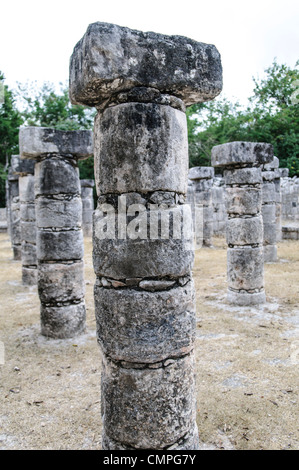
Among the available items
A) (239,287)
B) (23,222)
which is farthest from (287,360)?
(23,222)

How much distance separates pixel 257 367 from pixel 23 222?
23.9ft

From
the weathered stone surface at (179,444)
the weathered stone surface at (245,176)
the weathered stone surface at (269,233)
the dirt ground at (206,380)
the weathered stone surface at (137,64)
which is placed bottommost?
the dirt ground at (206,380)

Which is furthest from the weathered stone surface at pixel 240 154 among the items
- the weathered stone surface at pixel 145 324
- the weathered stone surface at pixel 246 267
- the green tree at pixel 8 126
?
the green tree at pixel 8 126

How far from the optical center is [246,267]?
7805mm

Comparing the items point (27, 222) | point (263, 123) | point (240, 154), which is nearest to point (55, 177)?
point (240, 154)

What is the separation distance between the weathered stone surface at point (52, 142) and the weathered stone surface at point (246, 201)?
3218mm

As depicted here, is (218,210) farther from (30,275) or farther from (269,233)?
(30,275)

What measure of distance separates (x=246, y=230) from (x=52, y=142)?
4.14 meters

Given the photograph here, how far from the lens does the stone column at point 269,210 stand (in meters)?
11.9

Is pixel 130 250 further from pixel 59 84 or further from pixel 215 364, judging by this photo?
pixel 59 84

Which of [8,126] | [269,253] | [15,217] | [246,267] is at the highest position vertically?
Result: [8,126]

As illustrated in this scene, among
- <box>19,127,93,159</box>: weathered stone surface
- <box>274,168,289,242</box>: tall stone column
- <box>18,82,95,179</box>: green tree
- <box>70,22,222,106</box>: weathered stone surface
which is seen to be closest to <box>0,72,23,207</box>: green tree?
<box>18,82,95,179</box>: green tree

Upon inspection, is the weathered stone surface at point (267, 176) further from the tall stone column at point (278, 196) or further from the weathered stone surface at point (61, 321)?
the weathered stone surface at point (61, 321)

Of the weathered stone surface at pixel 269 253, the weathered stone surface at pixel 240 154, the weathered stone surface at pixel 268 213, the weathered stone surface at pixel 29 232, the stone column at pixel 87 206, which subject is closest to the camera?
the weathered stone surface at pixel 240 154
